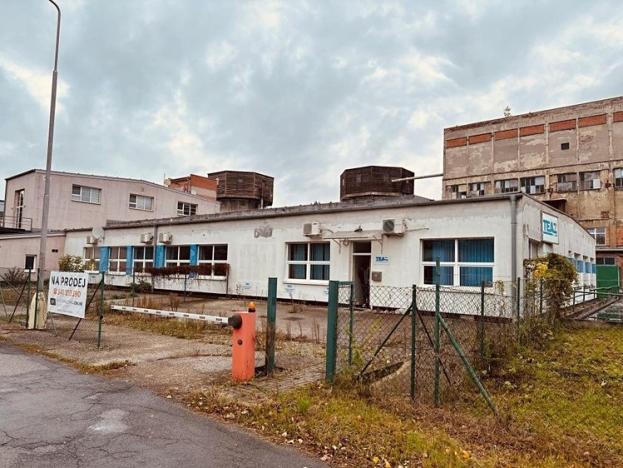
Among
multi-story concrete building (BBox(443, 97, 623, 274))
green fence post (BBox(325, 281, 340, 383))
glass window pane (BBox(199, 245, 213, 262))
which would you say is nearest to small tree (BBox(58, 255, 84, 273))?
glass window pane (BBox(199, 245, 213, 262))

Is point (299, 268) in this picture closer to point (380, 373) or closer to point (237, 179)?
point (380, 373)

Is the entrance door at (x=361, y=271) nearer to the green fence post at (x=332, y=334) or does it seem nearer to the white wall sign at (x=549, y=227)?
the white wall sign at (x=549, y=227)

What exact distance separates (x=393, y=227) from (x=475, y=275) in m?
3.29

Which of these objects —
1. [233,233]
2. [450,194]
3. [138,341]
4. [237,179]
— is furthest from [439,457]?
[450,194]

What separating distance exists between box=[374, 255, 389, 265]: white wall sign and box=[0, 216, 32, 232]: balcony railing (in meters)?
31.8

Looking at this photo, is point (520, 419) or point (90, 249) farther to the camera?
point (90, 249)

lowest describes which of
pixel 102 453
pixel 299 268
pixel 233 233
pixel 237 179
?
pixel 102 453

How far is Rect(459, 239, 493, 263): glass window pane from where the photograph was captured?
15.4m

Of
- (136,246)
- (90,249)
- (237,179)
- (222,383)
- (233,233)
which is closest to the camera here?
(222,383)

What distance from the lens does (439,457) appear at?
4254mm

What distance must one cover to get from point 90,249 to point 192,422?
29150 mm

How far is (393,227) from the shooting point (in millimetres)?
16984

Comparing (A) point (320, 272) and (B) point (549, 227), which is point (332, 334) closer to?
(A) point (320, 272)

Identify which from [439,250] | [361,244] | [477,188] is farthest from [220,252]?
[477,188]
